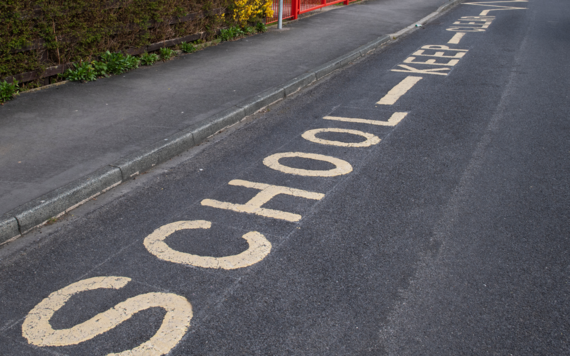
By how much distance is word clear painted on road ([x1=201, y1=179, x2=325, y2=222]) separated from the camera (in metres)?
4.54

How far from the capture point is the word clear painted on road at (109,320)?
3027 millimetres

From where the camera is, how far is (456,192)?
4984 millimetres

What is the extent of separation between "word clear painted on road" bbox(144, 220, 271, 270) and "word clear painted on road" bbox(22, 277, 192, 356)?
1.33 feet

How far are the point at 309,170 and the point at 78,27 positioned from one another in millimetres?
4995

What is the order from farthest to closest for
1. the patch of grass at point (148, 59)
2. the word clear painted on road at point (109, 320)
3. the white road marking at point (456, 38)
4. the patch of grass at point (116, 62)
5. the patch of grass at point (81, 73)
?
the white road marking at point (456, 38)
the patch of grass at point (148, 59)
the patch of grass at point (116, 62)
the patch of grass at point (81, 73)
the word clear painted on road at point (109, 320)

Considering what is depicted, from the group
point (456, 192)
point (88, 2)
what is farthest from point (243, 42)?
point (456, 192)

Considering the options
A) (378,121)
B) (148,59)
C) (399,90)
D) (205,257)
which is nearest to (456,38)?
(399,90)

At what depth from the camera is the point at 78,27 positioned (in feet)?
26.7

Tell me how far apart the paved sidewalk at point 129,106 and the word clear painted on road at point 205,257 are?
4.24ft

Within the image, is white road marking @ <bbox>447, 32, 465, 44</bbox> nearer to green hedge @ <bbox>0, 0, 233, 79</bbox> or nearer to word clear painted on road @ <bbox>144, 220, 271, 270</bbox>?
green hedge @ <bbox>0, 0, 233, 79</bbox>

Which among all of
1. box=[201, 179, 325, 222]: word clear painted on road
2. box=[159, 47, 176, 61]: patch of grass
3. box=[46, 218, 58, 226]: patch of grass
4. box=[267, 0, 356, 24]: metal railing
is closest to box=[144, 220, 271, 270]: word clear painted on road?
box=[201, 179, 325, 222]: word clear painted on road

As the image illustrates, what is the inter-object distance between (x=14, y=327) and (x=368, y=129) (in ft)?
15.8

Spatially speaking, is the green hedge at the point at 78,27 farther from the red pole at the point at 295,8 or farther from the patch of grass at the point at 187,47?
the red pole at the point at 295,8

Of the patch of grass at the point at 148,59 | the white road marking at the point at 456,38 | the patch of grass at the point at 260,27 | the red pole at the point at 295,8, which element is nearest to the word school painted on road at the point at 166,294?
the patch of grass at the point at 148,59
